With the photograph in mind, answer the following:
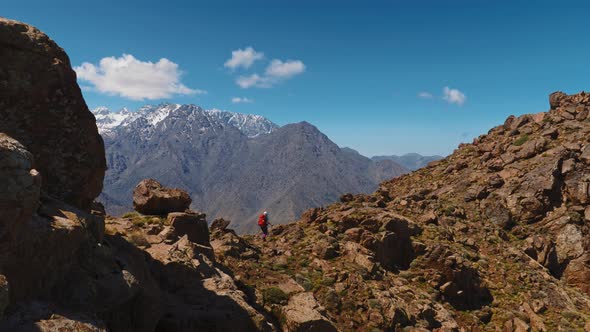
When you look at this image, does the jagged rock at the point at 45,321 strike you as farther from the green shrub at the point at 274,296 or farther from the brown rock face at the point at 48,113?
the green shrub at the point at 274,296

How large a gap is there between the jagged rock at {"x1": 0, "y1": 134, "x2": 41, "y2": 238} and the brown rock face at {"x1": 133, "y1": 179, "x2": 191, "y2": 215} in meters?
17.2

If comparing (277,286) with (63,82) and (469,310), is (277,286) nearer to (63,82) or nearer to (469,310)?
(63,82)

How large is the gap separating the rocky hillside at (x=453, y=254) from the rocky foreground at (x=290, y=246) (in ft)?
0.53

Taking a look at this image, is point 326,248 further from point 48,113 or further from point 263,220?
point 48,113

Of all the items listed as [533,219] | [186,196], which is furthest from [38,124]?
[533,219]

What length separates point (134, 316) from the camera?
1338 cm

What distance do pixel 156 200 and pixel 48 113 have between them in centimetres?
1355

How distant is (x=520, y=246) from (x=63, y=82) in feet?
162

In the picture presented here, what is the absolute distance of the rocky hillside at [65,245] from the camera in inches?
407

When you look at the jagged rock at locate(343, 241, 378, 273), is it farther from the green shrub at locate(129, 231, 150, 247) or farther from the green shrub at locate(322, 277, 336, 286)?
the green shrub at locate(129, 231, 150, 247)

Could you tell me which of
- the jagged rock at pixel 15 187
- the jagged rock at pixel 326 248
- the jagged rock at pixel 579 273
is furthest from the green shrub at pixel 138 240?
the jagged rock at pixel 579 273

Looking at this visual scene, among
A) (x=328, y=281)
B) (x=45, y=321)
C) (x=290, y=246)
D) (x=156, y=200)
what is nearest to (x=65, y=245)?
(x=45, y=321)

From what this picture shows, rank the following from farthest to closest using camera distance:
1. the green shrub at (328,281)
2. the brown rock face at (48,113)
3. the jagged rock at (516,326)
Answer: the jagged rock at (516,326), the green shrub at (328,281), the brown rock face at (48,113)

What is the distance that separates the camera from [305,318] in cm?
1964
